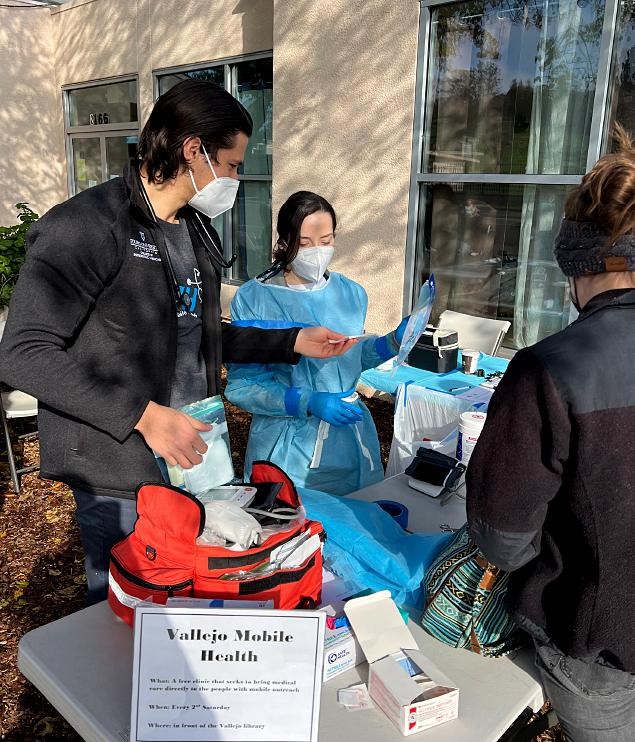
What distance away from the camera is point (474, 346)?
4.36 meters

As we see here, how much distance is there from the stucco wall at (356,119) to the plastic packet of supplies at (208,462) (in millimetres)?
3737

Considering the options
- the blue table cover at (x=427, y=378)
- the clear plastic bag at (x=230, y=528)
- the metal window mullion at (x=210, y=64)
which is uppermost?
the metal window mullion at (x=210, y=64)

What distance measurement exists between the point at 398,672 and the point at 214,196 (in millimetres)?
1194

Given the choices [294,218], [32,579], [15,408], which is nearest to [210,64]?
[15,408]

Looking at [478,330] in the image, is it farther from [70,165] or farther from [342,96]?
[70,165]

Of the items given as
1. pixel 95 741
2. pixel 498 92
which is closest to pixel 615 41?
pixel 498 92

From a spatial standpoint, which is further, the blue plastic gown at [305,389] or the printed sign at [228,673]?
the blue plastic gown at [305,389]

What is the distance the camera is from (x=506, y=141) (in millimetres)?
4348

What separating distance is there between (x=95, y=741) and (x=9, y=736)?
1381 mm

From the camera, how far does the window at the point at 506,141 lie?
390 centimetres

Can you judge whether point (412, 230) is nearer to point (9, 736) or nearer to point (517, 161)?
point (517, 161)

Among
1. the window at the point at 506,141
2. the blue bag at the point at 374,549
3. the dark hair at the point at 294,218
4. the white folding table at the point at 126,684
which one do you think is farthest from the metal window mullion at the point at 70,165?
the white folding table at the point at 126,684

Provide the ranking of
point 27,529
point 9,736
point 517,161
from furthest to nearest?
point 517,161, point 27,529, point 9,736

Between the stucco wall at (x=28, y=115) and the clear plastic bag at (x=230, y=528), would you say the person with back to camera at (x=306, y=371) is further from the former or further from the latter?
the stucco wall at (x=28, y=115)
